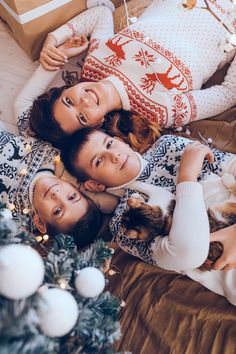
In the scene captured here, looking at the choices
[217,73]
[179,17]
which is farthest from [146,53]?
[217,73]

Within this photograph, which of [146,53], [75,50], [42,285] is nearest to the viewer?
[42,285]

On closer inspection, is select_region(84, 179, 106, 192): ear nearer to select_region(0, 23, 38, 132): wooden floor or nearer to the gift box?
select_region(0, 23, 38, 132): wooden floor

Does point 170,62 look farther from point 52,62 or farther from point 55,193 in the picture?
point 55,193

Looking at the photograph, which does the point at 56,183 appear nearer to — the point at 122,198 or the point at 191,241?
the point at 122,198

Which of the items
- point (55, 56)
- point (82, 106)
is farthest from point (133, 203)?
point (55, 56)

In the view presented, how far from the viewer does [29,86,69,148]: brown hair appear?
1.12m

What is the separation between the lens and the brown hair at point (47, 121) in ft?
3.67

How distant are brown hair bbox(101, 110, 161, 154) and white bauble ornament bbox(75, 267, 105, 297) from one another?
1.69 feet

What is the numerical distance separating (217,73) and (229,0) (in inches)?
7.9

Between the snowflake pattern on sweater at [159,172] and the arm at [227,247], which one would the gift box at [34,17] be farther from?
the arm at [227,247]

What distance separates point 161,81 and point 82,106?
22 cm

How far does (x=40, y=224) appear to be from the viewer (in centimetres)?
106

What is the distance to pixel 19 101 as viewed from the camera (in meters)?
1.22

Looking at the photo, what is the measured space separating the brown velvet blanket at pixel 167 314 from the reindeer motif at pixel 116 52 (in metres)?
0.49
